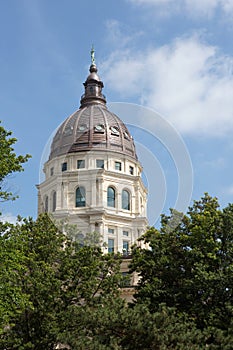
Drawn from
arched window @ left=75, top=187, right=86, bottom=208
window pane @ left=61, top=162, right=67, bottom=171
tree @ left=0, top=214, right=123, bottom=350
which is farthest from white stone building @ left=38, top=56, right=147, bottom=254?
tree @ left=0, top=214, right=123, bottom=350

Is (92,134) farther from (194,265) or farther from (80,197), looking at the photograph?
(194,265)

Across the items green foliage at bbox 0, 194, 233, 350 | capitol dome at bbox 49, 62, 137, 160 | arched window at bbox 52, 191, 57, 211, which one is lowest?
green foliage at bbox 0, 194, 233, 350

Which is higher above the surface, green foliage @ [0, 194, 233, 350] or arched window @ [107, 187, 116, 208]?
arched window @ [107, 187, 116, 208]

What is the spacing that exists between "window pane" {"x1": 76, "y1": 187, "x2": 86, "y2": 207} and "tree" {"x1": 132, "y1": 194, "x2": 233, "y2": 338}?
5014cm

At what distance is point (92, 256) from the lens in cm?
3900

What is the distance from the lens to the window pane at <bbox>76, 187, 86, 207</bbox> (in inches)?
3556

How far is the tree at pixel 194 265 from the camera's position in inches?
1339

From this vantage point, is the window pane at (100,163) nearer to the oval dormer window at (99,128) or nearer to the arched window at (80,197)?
the arched window at (80,197)

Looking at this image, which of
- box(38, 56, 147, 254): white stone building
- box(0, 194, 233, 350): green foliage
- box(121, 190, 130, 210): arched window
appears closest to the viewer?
box(0, 194, 233, 350): green foliage

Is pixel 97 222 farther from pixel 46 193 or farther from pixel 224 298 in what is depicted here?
pixel 224 298

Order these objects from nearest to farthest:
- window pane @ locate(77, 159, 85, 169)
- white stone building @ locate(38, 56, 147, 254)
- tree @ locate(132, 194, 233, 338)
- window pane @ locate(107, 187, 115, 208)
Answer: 1. tree @ locate(132, 194, 233, 338)
2. white stone building @ locate(38, 56, 147, 254)
3. window pane @ locate(107, 187, 115, 208)
4. window pane @ locate(77, 159, 85, 169)

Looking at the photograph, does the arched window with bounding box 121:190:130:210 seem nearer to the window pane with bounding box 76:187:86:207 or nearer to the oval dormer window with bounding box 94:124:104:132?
the window pane with bounding box 76:187:86:207

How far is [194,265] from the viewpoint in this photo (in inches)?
1407

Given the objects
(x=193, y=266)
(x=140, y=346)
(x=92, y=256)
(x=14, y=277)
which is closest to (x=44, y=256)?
(x=92, y=256)
